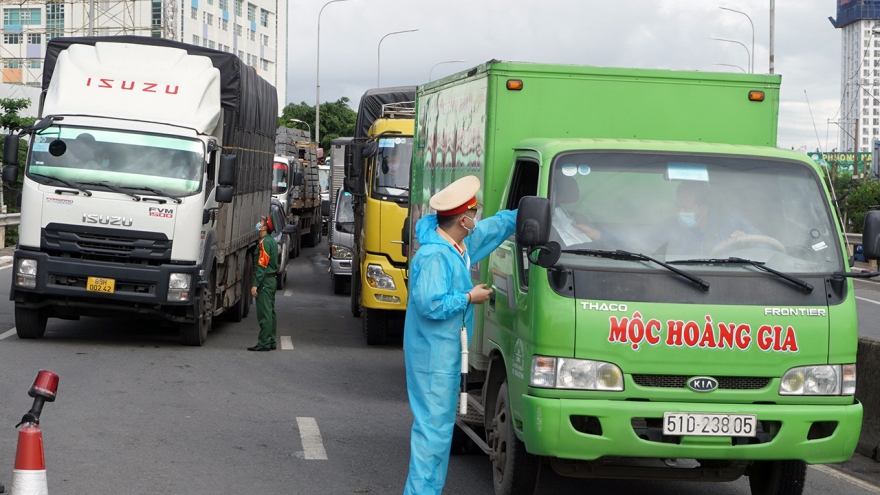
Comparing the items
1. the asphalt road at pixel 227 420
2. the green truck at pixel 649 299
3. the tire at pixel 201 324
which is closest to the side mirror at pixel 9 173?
the asphalt road at pixel 227 420

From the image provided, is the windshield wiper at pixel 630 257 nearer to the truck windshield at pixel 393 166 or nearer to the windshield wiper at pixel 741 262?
the windshield wiper at pixel 741 262

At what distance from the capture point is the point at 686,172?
6438mm

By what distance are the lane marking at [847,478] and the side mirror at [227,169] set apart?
7.70m

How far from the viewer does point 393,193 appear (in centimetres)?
1459

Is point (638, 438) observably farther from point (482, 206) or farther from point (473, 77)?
point (473, 77)

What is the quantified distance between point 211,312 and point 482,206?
7.88 metres

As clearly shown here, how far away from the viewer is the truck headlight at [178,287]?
1327cm

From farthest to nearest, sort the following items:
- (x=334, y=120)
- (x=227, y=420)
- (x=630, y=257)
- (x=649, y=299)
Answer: (x=334, y=120) → (x=227, y=420) → (x=630, y=257) → (x=649, y=299)

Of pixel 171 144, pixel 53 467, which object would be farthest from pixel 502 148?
pixel 171 144

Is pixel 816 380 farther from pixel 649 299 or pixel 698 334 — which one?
pixel 649 299

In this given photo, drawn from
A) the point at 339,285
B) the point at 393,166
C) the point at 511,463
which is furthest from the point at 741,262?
the point at 339,285

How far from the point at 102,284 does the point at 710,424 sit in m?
8.92

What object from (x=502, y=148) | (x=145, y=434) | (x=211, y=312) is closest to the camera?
(x=502, y=148)

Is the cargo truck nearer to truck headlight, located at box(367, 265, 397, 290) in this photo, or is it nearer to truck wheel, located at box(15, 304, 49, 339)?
truck headlight, located at box(367, 265, 397, 290)
